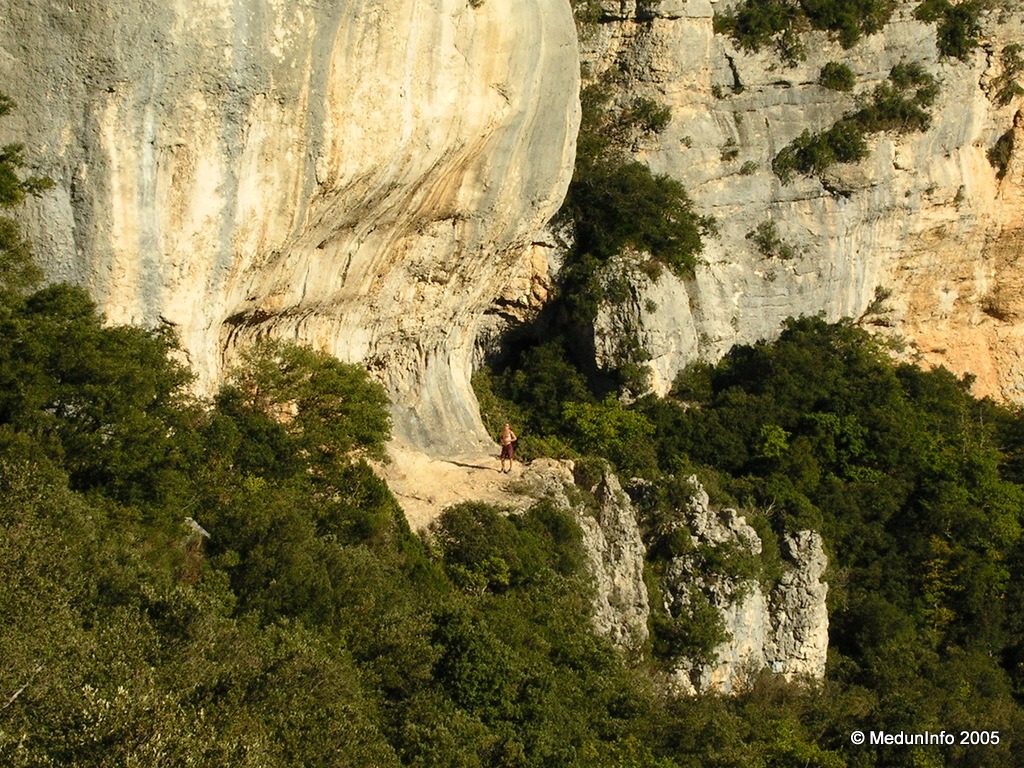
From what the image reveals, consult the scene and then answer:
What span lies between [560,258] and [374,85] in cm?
1249

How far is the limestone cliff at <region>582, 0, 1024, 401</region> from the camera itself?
31.8 meters

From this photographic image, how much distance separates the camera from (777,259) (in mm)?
33062

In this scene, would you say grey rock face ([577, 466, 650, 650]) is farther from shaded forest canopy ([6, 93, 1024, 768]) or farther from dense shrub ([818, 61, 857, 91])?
dense shrub ([818, 61, 857, 91])

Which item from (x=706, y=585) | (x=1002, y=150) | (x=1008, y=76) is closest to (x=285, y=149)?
(x=706, y=585)

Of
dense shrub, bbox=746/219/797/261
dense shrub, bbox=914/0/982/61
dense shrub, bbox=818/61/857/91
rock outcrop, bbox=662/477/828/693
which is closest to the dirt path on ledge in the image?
rock outcrop, bbox=662/477/828/693

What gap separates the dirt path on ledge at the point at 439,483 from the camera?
22547 millimetres

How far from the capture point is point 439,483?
23.4 m

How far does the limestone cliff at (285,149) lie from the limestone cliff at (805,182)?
8.41 m

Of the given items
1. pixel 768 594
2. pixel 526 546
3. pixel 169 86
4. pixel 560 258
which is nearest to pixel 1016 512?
pixel 768 594

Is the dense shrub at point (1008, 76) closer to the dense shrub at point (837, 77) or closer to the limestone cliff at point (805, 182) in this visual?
the limestone cliff at point (805, 182)

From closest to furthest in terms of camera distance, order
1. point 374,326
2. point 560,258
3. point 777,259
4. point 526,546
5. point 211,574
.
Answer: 1. point 211,574
2. point 526,546
3. point 374,326
4. point 560,258
5. point 777,259

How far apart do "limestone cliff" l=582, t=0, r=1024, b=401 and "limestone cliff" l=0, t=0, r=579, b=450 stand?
27.6 feet

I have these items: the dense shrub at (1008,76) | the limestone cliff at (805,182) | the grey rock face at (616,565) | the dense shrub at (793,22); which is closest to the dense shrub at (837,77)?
the limestone cliff at (805,182)

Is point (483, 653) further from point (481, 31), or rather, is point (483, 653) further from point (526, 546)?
point (481, 31)
